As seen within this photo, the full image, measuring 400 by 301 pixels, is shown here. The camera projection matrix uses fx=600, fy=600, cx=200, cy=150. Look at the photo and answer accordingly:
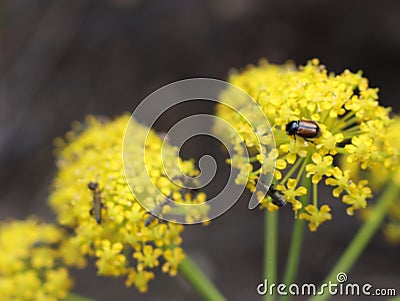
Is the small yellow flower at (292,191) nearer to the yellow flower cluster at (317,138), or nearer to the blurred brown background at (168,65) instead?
the yellow flower cluster at (317,138)

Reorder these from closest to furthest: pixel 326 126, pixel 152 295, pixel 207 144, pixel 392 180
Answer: pixel 326 126, pixel 392 180, pixel 152 295, pixel 207 144

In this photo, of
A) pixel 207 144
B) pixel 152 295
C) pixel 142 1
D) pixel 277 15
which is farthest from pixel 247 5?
pixel 152 295

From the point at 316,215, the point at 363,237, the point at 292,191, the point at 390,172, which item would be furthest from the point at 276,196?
the point at 390,172

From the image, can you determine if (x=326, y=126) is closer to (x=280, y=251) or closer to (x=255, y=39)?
(x=280, y=251)

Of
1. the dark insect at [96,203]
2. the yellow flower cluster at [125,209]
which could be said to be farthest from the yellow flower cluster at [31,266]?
the dark insect at [96,203]

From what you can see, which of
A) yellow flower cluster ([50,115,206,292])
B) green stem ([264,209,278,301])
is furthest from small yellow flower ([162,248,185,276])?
green stem ([264,209,278,301])
